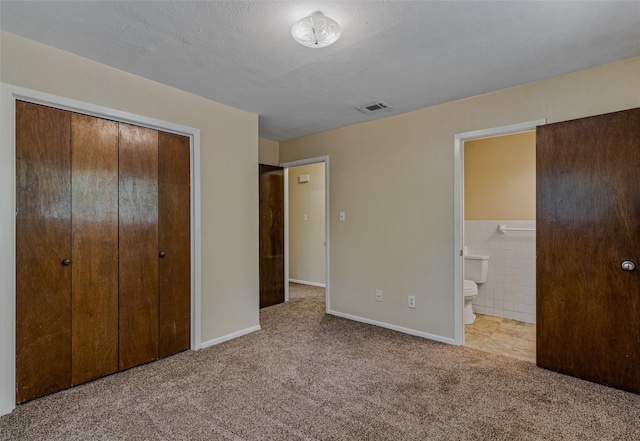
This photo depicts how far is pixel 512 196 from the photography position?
12.5 feet

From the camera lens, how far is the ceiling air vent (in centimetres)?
308

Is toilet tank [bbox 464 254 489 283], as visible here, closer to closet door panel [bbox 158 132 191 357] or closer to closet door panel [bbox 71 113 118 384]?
closet door panel [bbox 158 132 191 357]

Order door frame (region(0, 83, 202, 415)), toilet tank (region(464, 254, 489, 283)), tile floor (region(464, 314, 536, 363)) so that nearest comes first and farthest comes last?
door frame (region(0, 83, 202, 415)), tile floor (region(464, 314, 536, 363)), toilet tank (region(464, 254, 489, 283))

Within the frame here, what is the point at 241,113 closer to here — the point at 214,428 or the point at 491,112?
the point at 491,112

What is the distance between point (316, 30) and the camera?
179cm

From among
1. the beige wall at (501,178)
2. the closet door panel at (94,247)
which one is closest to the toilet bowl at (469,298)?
the beige wall at (501,178)

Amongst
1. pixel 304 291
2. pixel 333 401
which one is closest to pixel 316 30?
pixel 333 401

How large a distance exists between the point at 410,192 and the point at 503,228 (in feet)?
4.49

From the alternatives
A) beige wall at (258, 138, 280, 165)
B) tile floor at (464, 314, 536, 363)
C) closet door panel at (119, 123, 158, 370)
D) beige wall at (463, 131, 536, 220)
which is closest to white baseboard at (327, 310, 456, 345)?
tile floor at (464, 314, 536, 363)

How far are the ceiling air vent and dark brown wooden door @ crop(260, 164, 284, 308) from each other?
163cm

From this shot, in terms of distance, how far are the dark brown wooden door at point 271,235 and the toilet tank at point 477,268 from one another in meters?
2.38

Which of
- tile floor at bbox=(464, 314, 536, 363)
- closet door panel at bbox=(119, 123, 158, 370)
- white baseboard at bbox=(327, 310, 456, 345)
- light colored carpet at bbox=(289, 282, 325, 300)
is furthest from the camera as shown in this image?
light colored carpet at bbox=(289, 282, 325, 300)

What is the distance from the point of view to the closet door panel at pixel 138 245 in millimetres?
2488

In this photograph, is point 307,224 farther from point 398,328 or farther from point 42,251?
point 42,251
